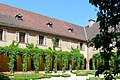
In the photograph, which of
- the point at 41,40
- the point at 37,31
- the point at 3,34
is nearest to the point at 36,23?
the point at 37,31

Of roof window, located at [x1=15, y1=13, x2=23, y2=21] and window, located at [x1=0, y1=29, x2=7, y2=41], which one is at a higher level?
roof window, located at [x1=15, y1=13, x2=23, y2=21]

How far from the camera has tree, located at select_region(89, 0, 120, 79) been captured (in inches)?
120

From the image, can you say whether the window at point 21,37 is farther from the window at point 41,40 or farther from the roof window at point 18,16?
the window at point 41,40

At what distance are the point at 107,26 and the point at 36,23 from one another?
31.0 meters

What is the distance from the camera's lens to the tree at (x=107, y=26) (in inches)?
120

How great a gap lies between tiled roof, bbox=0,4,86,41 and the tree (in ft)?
84.2

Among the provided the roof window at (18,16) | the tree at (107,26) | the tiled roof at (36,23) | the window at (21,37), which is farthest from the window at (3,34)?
the tree at (107,26)

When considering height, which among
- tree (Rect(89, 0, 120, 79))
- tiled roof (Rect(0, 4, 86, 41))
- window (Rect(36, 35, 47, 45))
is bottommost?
tree (Rect(89, 0, 120, 79))

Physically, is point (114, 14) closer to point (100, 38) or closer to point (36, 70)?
point (100, 38)

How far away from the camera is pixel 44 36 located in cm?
3316

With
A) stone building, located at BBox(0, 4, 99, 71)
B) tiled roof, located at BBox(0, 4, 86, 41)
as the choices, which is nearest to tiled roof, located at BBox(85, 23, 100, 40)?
stone building, located at BBox(0, 4, 99, 71)

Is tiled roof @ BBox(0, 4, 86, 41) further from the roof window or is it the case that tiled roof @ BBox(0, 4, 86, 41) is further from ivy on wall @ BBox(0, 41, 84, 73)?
ivy on wall @ BBox(0, 41, 84, 73)

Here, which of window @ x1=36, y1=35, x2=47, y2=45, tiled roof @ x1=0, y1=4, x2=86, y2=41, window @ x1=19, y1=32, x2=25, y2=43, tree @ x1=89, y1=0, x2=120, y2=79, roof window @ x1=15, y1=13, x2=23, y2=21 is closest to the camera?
tree @ x1=89, y1=0, x2=120, y2=79

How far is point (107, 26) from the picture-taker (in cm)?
311
